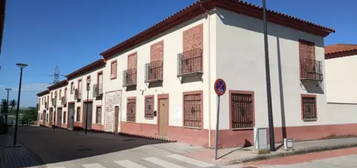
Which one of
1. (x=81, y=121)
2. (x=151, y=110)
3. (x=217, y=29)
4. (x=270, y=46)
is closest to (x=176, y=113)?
(x=151, y=110)

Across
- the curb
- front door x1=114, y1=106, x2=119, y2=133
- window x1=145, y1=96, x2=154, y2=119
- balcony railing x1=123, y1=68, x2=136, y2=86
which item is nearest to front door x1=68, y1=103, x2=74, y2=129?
front door x1=114, y1=106, x2=119, y2=133

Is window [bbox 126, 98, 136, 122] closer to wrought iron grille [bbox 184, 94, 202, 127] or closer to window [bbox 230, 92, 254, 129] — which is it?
wrought iron grille [bbox 184, 94, 202, 127]

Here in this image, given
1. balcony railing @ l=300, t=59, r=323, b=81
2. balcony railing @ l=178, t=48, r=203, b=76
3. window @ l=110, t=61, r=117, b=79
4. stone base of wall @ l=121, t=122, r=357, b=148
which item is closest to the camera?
stone base of wall @ l=121, t=122, r=357, b=148

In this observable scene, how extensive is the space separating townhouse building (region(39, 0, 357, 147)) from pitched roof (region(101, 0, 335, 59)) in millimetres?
48

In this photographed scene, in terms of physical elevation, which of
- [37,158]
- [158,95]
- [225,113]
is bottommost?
[37,158]

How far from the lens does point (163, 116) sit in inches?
620

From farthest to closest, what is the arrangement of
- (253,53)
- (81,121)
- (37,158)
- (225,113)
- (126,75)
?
(81,121) < (126,75) < (253,53) < (225,113) < (37,158)

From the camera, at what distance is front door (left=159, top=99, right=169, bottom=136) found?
15408mm

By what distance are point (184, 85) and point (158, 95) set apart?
8.22 feet

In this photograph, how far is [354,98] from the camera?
19234 millimetres

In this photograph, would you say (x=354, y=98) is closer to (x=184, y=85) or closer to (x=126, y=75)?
(x=184, y=85)

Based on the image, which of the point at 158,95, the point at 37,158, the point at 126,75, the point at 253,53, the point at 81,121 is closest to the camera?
the point at 37,158

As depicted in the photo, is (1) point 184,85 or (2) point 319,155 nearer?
(2) point 319,155

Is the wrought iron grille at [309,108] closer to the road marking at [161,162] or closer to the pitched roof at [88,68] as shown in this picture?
the road marking at [161,162]
